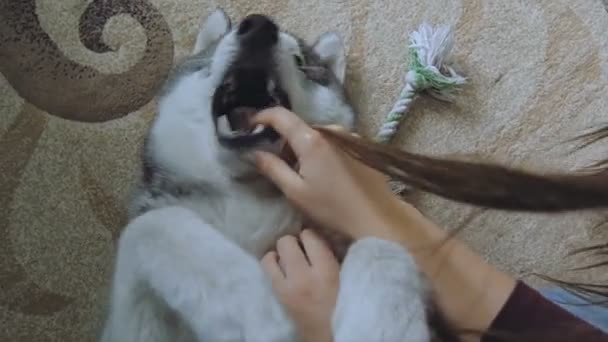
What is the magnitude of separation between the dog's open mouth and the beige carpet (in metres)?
0.35

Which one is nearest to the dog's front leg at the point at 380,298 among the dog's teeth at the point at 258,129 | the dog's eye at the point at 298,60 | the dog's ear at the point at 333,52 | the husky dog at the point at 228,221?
the husky dog at the point at 228,221

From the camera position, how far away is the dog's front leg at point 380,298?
98cm

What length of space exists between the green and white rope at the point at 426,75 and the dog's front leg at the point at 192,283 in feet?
1.97

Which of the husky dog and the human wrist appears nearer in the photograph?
the husky dog

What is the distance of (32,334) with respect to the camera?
4.73ft

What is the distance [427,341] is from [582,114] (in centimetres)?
90

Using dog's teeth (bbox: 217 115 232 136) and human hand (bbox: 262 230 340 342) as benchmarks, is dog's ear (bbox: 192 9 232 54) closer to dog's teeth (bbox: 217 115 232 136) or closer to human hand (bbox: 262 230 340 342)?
dog's teeth (bbox: 217 115 232 136)

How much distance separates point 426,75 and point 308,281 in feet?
2.06

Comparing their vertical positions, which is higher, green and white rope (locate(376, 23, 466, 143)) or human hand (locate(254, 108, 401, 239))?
human hand (locate(254, 108, 401, 239))

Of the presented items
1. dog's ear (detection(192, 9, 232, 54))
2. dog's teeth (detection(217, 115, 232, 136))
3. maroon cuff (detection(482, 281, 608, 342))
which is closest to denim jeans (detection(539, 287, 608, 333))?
maroon cuff (detection(482, 281, 608, 342))

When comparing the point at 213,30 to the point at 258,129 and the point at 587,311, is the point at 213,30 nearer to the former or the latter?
the point at 258,129

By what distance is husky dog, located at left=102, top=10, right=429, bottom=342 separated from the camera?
3.30 ft

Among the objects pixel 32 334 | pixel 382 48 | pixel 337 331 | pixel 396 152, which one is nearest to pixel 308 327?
pixel 337 331

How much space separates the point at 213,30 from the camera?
149 cm
